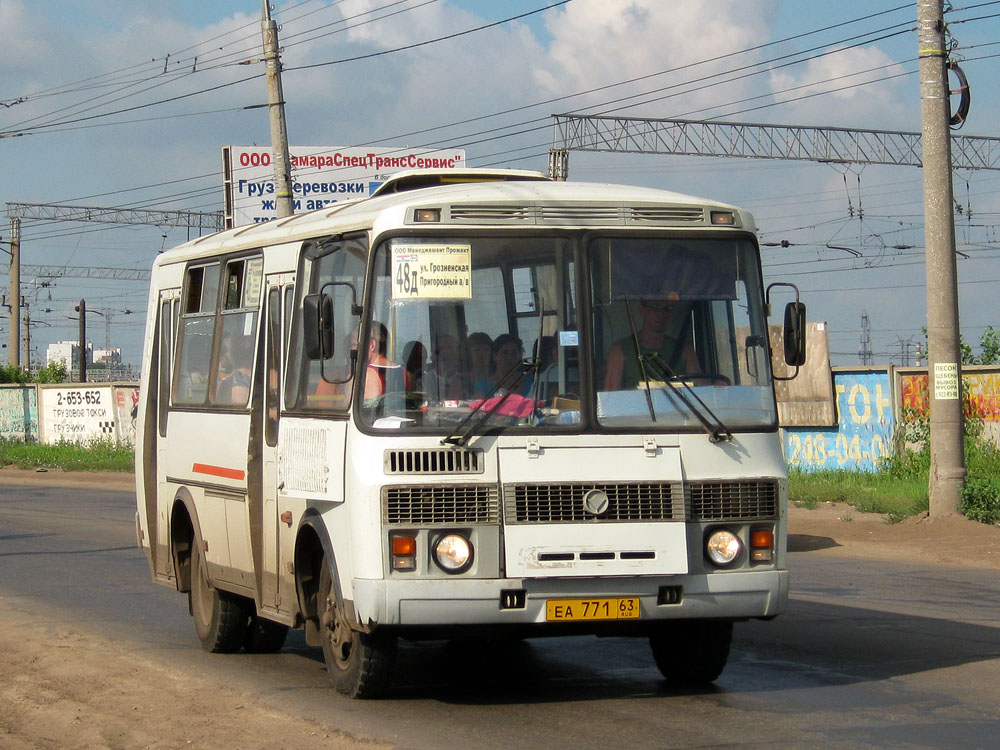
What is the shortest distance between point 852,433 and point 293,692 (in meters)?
17.6

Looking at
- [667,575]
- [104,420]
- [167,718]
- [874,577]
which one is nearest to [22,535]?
[874,577]

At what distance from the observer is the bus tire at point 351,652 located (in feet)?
25.1

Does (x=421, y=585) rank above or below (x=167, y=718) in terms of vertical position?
above

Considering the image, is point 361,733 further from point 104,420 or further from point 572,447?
point 104,420

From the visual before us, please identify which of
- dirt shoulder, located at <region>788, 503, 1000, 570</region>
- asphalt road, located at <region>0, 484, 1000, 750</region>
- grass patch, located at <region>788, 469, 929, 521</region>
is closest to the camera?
asphalt road, located at <region>0, 484, 1000, 750</region>

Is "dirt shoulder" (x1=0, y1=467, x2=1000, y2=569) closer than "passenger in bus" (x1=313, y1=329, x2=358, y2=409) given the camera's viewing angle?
No

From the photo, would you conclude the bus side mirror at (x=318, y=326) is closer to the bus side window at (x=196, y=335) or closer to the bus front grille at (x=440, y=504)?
the bus front grille at (x=440, y=504)

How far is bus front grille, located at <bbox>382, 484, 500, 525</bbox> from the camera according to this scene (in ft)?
23.6

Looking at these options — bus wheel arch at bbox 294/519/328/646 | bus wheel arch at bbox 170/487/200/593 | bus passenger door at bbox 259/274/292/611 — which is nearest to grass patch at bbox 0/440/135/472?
bus wheel arch at bbox 170/487/200/593

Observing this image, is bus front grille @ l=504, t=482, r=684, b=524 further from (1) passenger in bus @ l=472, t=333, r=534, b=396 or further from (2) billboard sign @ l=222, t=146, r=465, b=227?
(2) billboard sign @ l=222, t=146, r=465, b=227

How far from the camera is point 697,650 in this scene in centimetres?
823

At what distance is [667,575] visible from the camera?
24.1 ft

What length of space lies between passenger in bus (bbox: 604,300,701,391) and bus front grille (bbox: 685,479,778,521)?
2.05ft

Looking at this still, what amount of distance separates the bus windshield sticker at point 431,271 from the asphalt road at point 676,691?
2.13m
